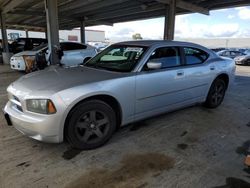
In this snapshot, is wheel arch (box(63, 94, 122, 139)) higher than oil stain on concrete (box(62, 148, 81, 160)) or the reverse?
higher

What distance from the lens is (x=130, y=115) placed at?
3053mm

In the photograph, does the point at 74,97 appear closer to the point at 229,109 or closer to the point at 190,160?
the point at 190,160

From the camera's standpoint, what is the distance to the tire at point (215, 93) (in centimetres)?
439

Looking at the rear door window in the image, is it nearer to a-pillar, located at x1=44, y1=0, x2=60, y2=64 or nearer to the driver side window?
a-pillar, located at x1=44, y1=0, x2=60, y2=64

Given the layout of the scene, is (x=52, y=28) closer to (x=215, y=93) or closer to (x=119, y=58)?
(x=119, y=58)

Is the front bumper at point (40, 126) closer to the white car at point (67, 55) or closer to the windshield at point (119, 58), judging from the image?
the windshield at point (119, 58)

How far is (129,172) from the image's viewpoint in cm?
232

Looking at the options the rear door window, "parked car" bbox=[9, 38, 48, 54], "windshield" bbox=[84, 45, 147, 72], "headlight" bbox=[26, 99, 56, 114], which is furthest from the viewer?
"parked car" bbox=[9, 38, 48, 54]

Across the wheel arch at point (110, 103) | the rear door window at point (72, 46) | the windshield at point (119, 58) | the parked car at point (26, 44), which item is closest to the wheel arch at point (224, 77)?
the windshield at point (119, 58)

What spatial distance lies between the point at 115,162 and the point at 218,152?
4.69ft

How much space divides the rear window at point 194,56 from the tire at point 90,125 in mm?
1930

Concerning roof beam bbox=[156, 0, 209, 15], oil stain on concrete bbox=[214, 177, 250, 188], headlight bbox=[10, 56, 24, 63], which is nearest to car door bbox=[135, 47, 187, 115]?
oil stain on concrete bbox=[214, 177, 250, 188]

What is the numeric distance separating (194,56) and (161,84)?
47.0 inches

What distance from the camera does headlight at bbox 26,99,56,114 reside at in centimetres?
236
